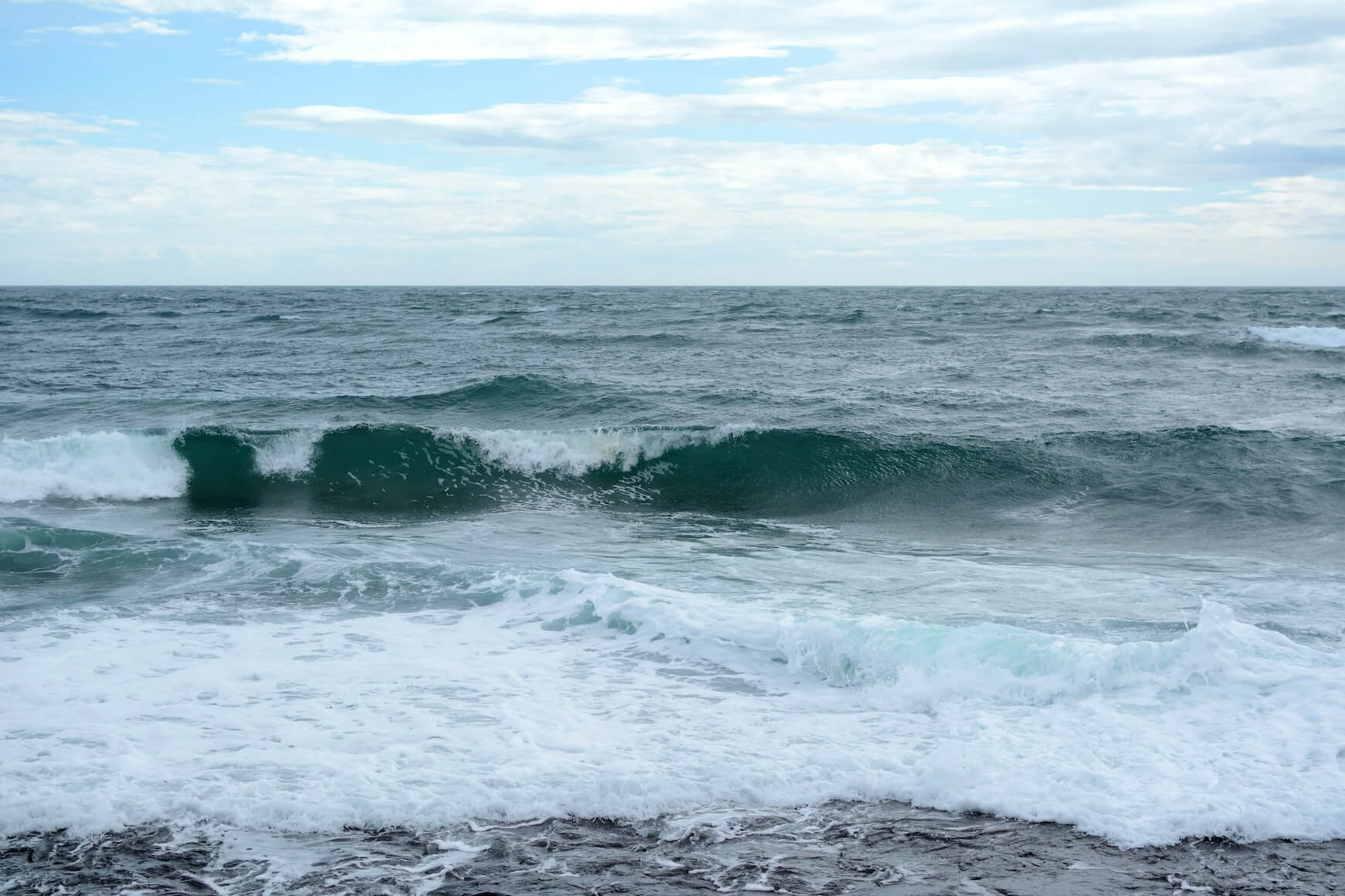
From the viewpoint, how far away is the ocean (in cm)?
474

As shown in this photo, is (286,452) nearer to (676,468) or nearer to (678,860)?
(676,468)

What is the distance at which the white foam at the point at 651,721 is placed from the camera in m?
5.10

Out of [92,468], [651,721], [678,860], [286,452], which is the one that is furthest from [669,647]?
[92,468]

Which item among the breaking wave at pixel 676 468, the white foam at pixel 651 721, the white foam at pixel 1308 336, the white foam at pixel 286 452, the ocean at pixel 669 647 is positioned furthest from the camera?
the white foam at pixel 1308 336

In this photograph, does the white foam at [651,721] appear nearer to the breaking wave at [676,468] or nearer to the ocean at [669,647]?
the ocean at [669,647]

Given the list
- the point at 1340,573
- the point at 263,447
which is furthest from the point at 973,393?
the point at 263,447

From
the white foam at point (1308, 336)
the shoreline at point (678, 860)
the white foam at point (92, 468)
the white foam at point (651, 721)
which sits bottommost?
the shoreline at point (678, 860)

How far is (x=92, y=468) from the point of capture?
1489cm

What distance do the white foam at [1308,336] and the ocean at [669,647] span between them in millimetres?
17929

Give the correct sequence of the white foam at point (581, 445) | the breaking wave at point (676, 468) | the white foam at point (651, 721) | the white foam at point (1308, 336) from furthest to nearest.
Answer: the white foam at point (1308, 336) < the white foam at point (581, 445) < the breaking wave at point (676, 468) < the white foam at point (651, 721)

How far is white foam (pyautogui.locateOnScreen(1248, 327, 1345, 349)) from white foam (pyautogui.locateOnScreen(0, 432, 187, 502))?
35020 mm

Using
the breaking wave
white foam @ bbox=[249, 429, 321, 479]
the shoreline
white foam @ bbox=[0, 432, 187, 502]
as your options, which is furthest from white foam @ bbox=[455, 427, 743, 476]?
the shoreline

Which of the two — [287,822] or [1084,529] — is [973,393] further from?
[287,822]

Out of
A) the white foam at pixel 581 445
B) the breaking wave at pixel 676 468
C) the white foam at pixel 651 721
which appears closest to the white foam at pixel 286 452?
the breaking wave at pixel 676 468
